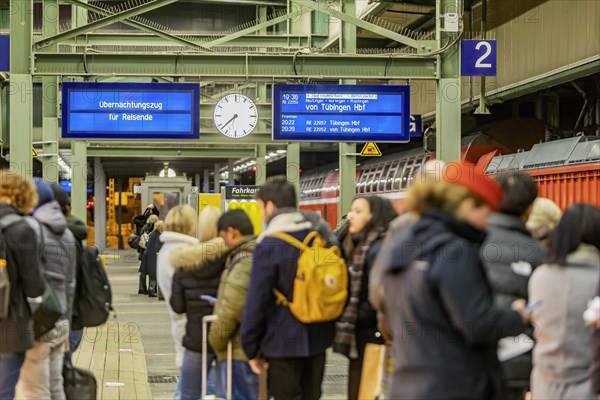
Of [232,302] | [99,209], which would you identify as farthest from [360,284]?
[99,209]

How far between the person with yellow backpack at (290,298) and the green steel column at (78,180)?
16341 mm

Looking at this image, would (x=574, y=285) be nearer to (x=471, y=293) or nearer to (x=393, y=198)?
(x=471, y=293)

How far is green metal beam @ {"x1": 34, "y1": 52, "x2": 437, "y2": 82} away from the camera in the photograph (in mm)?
15859

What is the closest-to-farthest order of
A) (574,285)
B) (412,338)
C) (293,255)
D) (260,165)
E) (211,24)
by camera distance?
(412,338)
(574,285)
(293,255)
(260,165)
(211,24)

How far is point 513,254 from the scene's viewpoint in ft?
19.6

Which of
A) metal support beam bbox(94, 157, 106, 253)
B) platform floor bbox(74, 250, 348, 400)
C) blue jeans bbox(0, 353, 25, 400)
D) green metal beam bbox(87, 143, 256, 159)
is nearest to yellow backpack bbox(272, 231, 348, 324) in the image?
blue jeans bbox(0, 353, 25, 400)

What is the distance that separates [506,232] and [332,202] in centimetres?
2739

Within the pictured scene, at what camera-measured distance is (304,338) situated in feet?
20.8

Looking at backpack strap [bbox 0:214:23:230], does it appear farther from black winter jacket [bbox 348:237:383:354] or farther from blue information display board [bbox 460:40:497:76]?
blue information display board [bbox 460:40:497:76]

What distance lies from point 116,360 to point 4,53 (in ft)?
17.2

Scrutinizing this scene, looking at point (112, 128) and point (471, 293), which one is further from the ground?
point (112, 128)

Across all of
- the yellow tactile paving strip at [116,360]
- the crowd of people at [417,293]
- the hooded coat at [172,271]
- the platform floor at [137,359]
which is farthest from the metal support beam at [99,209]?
the crowd of people at [417,293]

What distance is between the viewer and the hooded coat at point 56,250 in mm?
7051

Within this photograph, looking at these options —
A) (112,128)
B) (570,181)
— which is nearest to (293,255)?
(570,181)
